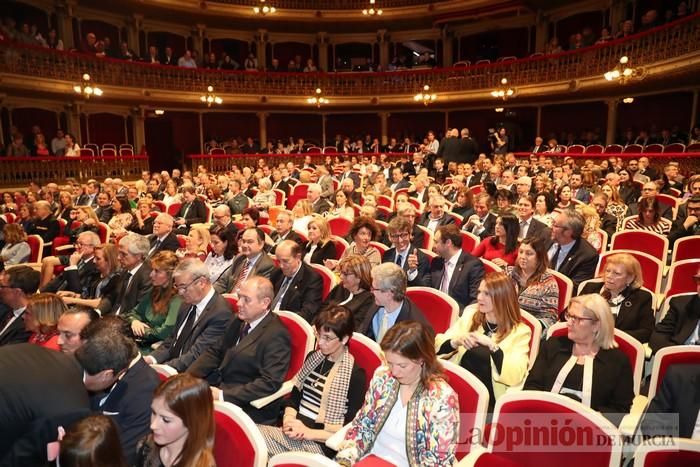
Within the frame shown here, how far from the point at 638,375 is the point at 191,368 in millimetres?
2665

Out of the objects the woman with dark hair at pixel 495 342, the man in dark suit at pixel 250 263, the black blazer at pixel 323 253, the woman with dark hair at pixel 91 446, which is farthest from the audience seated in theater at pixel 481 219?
the woman with dark hair at pixel 91 446

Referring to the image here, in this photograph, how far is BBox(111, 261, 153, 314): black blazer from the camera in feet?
14.6

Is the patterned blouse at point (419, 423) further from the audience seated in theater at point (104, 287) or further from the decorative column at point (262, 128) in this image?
A: the decorative column at point (262, 128)

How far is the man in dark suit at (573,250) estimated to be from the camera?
4.49 meters

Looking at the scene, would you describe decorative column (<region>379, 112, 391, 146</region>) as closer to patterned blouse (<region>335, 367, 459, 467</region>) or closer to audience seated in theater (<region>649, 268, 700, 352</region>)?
audience seated in theater (<region>649, 268, 700, 352</region>)

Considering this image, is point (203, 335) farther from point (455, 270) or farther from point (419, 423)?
point (455, 270)

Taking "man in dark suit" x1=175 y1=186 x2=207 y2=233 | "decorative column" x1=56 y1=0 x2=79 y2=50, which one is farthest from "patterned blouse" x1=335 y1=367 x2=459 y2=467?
"decorative column" x1=56 y1=0 x2=79 y2=50

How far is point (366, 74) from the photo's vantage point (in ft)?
62.8

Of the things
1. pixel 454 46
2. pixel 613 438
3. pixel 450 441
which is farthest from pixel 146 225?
pixel 454 46

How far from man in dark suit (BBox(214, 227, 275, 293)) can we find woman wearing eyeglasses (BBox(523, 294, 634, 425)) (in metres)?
2.65

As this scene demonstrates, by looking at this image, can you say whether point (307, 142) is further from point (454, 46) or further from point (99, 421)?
point (99, 421)

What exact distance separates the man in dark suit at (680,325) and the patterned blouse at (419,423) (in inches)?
72.5

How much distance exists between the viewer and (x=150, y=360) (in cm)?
349

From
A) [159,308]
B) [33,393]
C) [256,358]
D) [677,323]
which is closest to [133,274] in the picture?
[159,308]
